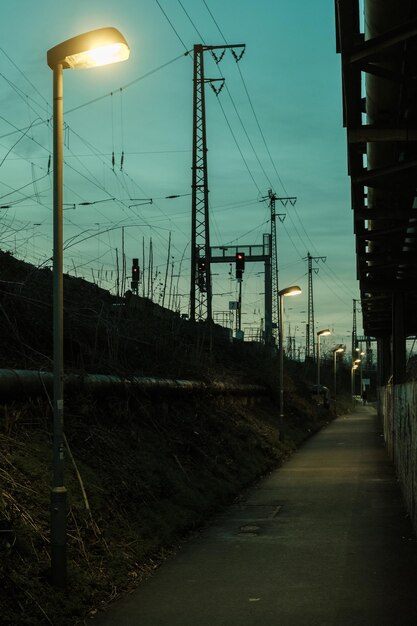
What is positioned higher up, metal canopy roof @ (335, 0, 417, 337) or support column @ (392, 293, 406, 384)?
metal canopy roof @ (335, 0, 417, 337)

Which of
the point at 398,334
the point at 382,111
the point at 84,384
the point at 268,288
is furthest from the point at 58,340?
the point at 268,288

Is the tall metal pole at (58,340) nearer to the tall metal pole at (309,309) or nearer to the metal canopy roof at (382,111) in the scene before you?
the metal canopy roof at (382,111)

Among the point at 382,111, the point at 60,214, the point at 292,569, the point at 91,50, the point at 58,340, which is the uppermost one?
the point at 382,111

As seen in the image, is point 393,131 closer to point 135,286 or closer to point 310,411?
point 135,286

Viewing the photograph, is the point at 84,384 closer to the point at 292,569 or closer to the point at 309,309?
the point at 292,569

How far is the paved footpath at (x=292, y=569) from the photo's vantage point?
748 centimetres

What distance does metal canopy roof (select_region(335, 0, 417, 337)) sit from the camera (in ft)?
33.1

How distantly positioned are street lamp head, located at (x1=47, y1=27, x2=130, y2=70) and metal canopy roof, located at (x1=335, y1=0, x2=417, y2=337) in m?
3.58

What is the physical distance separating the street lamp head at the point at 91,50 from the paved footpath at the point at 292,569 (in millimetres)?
5374

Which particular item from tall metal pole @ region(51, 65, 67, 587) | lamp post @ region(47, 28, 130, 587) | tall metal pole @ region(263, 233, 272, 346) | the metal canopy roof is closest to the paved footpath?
lamp post @ region(47, 28, 130, 587)

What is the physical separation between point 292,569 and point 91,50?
6.31 metres

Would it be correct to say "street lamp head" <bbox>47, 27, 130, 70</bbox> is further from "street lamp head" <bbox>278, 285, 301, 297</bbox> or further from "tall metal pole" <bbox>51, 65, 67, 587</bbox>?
"street lamp head" <bbox>278, 285, 301, 297</bbox>

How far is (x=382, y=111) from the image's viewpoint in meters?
12.6

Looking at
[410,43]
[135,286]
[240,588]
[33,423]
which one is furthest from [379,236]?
[240,588]
